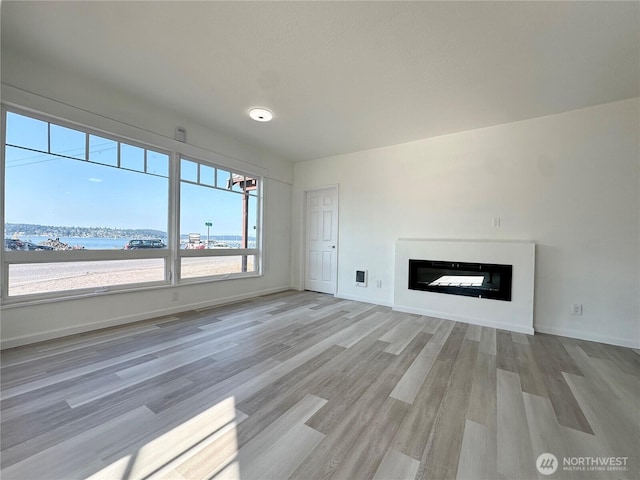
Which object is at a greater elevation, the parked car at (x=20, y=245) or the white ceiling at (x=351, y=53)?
the white ceiling at (x=351, y=53)

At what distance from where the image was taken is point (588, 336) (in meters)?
3.01

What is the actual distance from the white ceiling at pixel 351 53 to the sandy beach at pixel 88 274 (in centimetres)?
205

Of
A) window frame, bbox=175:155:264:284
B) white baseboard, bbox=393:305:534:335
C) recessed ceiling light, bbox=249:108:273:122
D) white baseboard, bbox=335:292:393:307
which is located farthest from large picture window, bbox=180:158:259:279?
white baseboard, bbox=393:305:534:335

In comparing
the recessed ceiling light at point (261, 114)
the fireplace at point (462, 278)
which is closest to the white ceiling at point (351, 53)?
the recessed ceiling light at point (261, 114)

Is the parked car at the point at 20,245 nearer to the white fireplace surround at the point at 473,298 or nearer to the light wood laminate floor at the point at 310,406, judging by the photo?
the light wood laminate floor at the point at 310,406

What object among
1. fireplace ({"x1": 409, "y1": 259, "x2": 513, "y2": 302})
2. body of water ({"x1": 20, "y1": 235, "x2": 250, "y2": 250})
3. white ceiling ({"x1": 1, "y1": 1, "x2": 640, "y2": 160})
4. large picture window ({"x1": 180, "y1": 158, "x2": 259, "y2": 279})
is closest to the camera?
white ceiling ({"x1": 1, "y1": 1, "x2": 640, "y2": 160})

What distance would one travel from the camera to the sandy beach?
2533mm

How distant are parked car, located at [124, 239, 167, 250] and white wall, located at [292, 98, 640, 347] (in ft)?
10.9

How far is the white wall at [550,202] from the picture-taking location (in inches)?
114

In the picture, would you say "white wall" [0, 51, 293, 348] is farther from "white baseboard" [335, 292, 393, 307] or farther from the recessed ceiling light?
"white baseboard" [335, 292, 393, 307]

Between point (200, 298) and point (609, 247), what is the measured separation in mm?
5302

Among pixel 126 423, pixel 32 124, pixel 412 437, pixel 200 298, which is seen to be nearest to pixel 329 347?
pixel 412 437

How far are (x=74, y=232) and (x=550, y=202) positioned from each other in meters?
5.62

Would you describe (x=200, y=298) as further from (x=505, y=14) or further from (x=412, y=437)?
(x=505, y=14)
